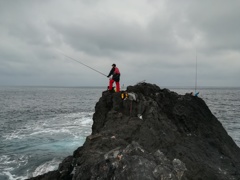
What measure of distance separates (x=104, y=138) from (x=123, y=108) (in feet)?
10.9

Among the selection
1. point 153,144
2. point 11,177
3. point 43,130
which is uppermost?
point 153,144

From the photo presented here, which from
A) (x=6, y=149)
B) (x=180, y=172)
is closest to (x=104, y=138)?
(x=180, y=172)

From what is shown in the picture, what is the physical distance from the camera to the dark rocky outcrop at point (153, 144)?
24.4 ft

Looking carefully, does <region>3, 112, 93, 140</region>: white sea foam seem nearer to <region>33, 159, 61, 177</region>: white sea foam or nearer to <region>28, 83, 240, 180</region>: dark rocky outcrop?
<region>33, 159, 61, 177</region>: white sea foam

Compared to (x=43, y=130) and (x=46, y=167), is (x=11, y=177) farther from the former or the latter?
(x=43, y=130)

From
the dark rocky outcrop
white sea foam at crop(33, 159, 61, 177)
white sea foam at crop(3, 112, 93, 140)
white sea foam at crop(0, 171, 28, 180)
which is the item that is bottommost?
white sea foam at crop(0, 171, 28, 180)

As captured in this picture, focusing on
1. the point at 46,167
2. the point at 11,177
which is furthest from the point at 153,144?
the point at 11,177

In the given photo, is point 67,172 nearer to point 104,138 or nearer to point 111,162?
point 104,138

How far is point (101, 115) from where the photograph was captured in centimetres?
1447

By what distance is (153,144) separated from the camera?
1003cm

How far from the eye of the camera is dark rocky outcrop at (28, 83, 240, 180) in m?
7.43

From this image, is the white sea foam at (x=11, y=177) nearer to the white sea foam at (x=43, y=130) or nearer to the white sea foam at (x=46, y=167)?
the white sea foam at (x=46, y=167)

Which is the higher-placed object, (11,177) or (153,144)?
(153,144)

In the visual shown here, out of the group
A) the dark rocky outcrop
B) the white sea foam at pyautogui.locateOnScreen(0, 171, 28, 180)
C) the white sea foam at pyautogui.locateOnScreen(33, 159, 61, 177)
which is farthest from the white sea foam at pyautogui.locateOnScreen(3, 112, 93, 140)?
the dark rocky outcrop
